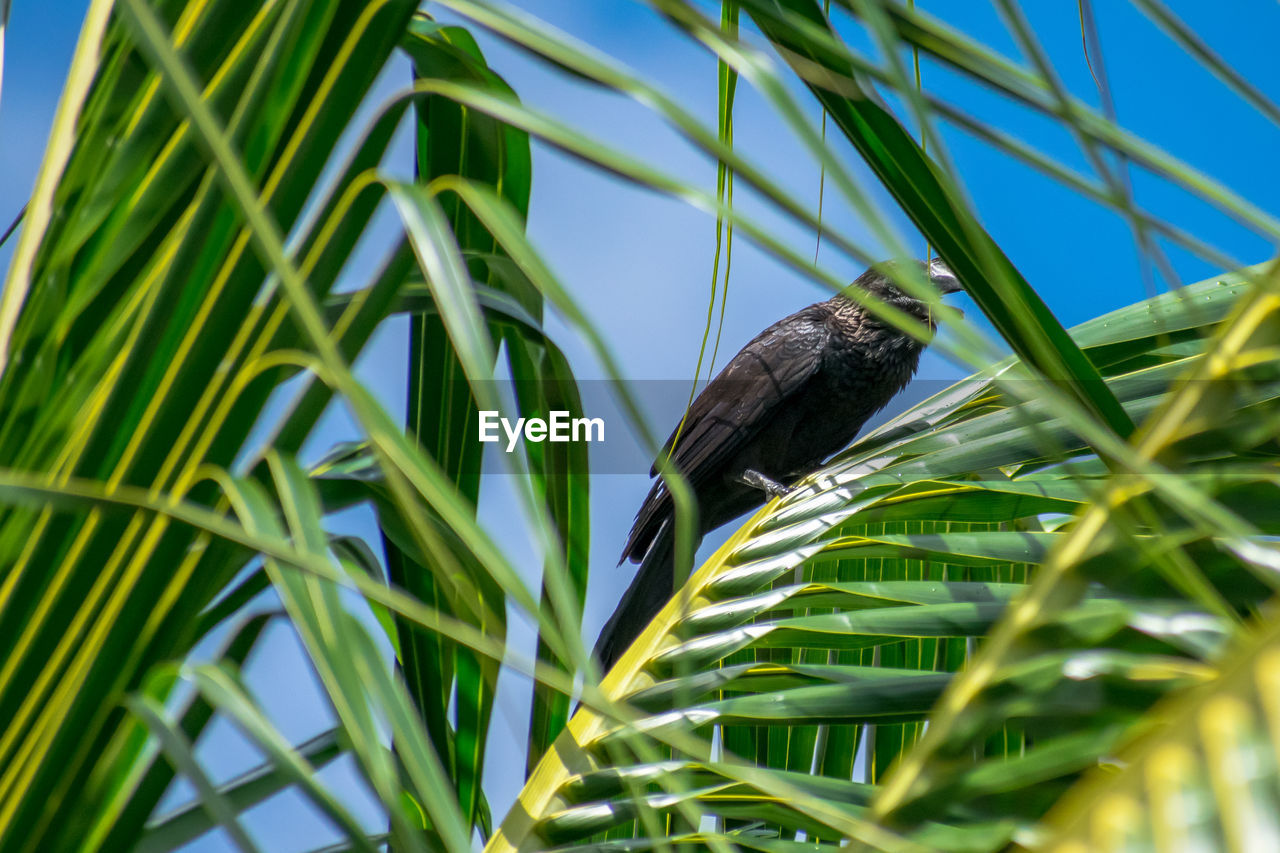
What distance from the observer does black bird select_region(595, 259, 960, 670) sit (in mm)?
2316

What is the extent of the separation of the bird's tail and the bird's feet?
0.29 m

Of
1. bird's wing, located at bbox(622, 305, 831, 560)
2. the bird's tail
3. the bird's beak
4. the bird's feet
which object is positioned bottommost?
the bird's tail

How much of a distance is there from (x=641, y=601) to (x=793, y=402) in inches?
33.1

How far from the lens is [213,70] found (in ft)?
1.43

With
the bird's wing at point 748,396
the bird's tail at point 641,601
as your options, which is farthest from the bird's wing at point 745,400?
the bird's tail at point 641,601

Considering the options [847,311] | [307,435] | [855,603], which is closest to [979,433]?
[855,603]

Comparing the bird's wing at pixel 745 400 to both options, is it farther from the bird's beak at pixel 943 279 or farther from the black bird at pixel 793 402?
the bird's beak at pixel 943 279

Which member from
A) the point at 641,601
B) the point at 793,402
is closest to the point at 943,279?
the point at 793,402

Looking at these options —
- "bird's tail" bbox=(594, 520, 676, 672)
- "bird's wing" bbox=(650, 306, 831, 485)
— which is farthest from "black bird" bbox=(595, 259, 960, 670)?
"bird's tail" bbox=(594, 520, 676, 672)

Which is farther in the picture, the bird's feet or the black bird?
the black bird

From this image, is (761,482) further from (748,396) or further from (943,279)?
(943,279)

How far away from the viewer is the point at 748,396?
2.34 metres

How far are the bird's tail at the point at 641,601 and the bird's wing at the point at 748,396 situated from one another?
0.30 meters

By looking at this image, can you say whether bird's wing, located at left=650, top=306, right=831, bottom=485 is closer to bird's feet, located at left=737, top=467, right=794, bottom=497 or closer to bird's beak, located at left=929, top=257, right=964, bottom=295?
bird's feet, located at left=737, top=467, right=794, bottom=497
